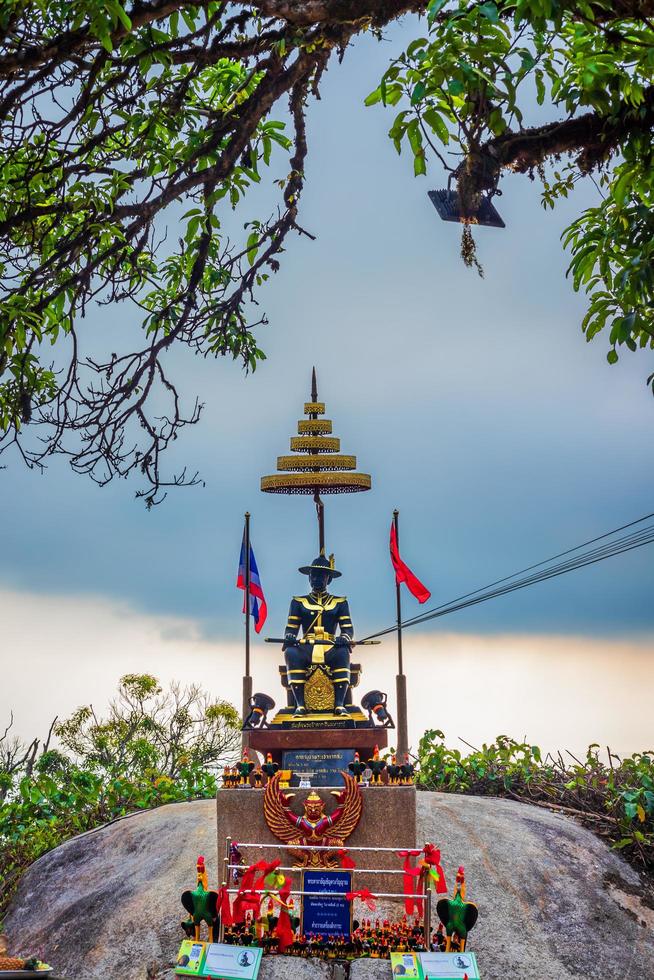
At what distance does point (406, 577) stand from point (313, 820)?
14.8 feet

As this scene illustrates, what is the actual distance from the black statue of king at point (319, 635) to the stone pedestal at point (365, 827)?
1.55m

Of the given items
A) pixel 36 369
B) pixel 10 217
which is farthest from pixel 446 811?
pixel 10 217

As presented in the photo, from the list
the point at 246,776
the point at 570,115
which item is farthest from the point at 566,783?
the point at 570,115

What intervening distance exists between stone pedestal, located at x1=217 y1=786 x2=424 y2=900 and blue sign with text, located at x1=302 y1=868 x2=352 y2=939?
1622mm

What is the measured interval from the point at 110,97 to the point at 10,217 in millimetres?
1093

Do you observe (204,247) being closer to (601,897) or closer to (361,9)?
(361,9)

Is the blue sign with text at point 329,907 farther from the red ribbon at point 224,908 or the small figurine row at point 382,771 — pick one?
the small figurine row at point 382,771

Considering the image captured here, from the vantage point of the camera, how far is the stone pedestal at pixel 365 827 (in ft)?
33.8

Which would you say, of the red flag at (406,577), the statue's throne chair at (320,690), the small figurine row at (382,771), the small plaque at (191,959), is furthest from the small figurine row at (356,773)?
the red flag at (406,577)

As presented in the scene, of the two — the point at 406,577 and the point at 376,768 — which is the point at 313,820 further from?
the point at 406,577

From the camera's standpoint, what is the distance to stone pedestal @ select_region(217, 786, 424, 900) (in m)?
10.3

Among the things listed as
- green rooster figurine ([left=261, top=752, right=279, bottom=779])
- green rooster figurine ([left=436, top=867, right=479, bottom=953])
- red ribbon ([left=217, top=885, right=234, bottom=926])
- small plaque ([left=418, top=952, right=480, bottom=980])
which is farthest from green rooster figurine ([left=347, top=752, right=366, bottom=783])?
small plaque ([left=418, top=952, right=480, bottom=980])

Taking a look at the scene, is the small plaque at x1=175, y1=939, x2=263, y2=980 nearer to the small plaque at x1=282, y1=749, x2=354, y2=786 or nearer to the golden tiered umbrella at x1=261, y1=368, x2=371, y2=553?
the small plaque at x1=282, y1=749, x2=354, y2=786

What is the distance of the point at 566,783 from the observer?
46.2 ft
